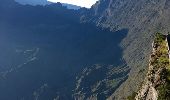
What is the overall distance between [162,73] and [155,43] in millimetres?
16391

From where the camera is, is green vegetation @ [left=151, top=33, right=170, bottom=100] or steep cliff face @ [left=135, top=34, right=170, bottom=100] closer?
green vegetation @ [left=151, top=33, right=170, bottom=100]

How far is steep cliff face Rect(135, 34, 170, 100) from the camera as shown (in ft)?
139

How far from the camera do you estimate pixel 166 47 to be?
5722cm

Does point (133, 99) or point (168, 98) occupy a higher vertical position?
point (168, 98)

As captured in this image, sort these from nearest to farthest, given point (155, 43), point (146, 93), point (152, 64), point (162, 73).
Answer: point (162, 73) < point (146, 93) < point (152, 64) < point (155, 43)

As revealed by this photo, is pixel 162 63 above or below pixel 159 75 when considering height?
above

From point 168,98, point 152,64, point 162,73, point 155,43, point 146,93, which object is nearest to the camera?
point 168,98

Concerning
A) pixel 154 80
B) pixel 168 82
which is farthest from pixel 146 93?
pixel 168 82

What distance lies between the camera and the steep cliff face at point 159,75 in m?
42.2

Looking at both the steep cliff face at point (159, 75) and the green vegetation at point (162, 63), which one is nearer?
the green vegetation at point (162, 63)

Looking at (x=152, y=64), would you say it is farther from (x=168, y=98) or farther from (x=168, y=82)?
(x=168, y=98)

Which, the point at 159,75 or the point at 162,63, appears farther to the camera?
the point at 162,63

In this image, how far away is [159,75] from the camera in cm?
4656

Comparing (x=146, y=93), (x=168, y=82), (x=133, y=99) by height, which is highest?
(x=168, y=82)
